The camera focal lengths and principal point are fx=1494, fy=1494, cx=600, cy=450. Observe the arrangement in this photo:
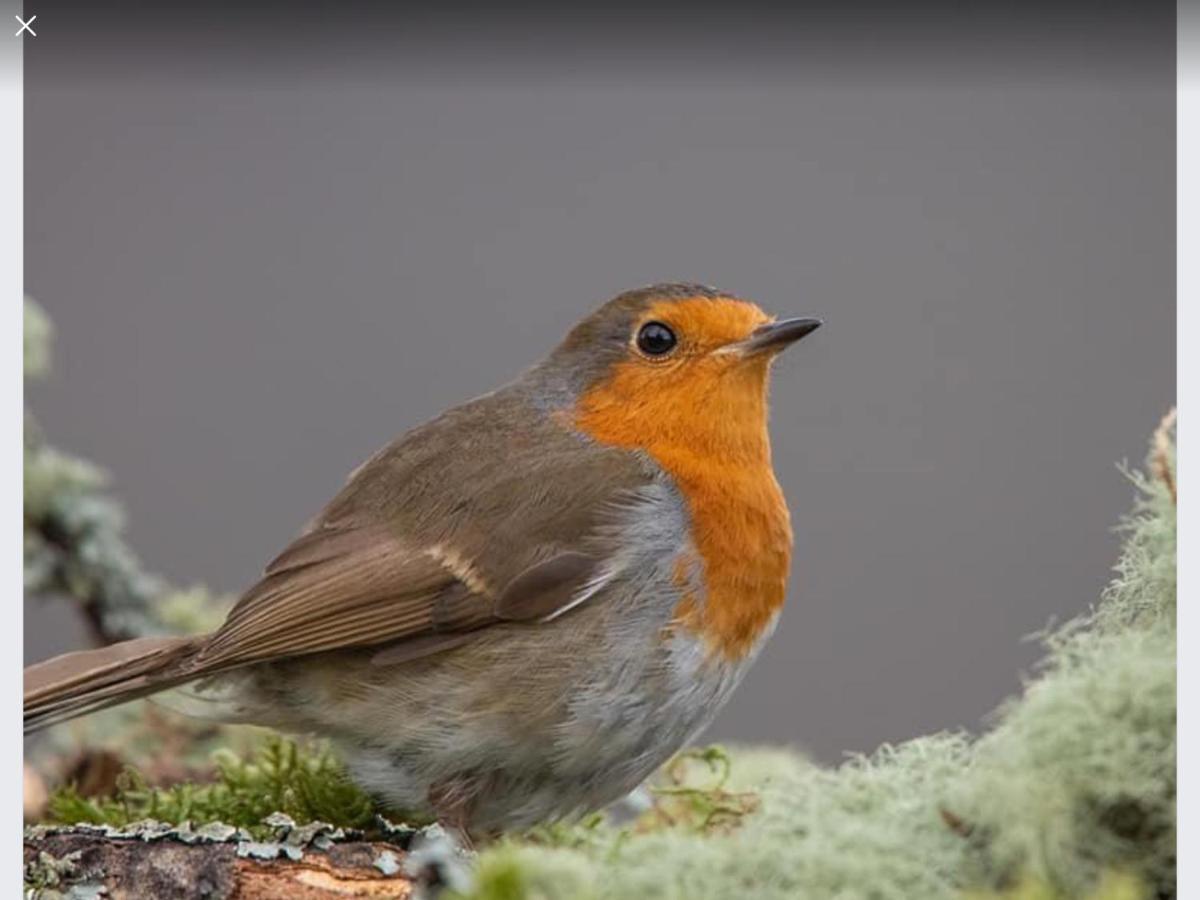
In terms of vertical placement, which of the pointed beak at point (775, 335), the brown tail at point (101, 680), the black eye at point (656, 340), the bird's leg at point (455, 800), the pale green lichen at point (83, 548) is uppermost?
the black eye at point (656, 340)

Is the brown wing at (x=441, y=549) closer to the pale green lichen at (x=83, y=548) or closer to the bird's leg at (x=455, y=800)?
the bird's leg at (x=455, y=800)

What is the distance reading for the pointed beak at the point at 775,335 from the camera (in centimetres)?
299

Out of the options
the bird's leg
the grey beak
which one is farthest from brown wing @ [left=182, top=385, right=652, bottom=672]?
the grey beak

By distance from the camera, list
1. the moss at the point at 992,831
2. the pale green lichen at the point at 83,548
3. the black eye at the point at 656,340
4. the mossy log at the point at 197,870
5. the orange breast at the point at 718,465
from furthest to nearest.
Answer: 1. the pale green lichen at the point at 83,548
2. the black eye at the point at 656,340
3. the orange breast at the point at 718,465
4. the mossy log at the point at 197,870
5. the moss at the point at 992,831

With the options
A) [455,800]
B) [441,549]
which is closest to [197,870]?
[455,800]

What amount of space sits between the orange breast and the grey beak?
4 centimetres

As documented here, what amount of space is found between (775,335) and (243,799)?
138 centimetres

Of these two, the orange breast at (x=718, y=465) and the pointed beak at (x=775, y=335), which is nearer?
the orange breast at (x=718, y=465)

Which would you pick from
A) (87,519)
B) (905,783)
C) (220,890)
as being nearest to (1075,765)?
(905,783)

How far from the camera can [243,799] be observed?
2822 mm

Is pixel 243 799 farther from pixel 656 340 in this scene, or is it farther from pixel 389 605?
pixel 656 340

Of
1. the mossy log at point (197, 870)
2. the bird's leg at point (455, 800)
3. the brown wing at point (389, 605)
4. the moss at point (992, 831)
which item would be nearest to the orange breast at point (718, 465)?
the brown wing at point (389, 605)

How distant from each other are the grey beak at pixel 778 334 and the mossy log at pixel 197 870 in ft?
4.52

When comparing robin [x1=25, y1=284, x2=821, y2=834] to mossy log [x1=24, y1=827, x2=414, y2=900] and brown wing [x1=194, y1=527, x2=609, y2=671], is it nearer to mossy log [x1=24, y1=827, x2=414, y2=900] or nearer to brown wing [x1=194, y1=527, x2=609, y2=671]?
brown wing [x1=194, y1=527, x2=609, y2=671]
